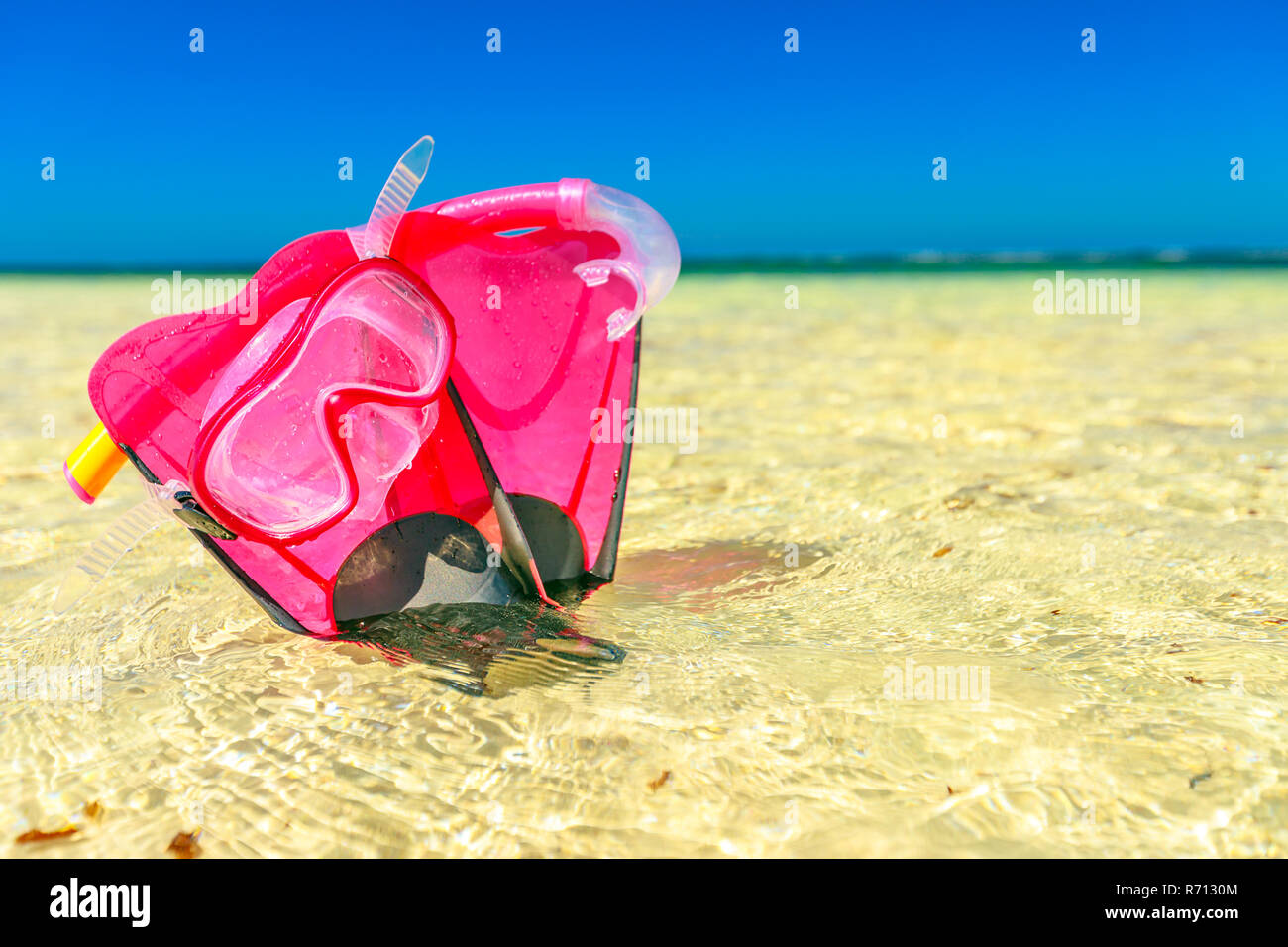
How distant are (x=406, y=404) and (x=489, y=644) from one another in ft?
1.79

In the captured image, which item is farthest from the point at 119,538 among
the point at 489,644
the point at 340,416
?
the point at 489,644

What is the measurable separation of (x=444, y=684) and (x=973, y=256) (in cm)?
3692

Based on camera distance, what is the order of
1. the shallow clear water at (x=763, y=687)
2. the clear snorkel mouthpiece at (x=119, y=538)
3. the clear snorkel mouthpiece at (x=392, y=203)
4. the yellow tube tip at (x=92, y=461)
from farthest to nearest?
1. the yellow tube tip at (x=92, y=461)
2. the clear snorkel mouthpiece at (x=392, y=203)
3. the clear snorkel mouthpiece at (x=119, y=538)
4. the shallow clear water at (x=763, y=687)

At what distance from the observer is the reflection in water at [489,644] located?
1670 mm

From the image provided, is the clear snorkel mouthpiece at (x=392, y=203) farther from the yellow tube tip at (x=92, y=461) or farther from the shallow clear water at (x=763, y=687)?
the shallow clear water at (x=763, y=687)

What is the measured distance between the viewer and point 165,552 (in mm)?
2543

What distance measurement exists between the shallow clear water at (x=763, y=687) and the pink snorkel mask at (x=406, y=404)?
0.21 meters

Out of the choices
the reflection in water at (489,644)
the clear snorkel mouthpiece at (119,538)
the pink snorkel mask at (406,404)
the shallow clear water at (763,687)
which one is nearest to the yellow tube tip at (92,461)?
the pink snorkel mask at (406,404)

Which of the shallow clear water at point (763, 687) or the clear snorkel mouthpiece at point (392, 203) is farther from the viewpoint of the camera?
the clear snorkel mouthpiece at point (392, 203)

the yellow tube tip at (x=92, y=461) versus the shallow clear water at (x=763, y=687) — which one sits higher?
the yellow tube tip at (x=92, y=461)

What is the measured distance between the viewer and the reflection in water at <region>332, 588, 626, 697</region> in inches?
65.7
